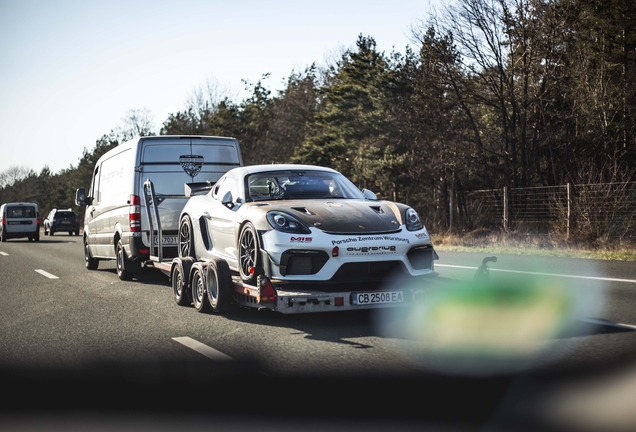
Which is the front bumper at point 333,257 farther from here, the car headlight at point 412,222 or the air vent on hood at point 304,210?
the air vent on hood at point 304,210

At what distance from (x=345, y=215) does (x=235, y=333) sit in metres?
1.71

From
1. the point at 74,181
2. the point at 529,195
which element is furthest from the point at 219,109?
the point at 529,195

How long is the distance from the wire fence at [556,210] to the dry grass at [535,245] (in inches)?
14.7

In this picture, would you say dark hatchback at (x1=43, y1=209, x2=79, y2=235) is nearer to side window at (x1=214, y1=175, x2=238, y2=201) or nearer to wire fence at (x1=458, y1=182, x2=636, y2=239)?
wire fence at (x1=458, y1=182, x2=636, y2=239)

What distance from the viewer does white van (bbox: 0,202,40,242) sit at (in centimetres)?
3856

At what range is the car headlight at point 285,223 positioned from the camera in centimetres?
750

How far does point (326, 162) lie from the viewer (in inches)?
1734

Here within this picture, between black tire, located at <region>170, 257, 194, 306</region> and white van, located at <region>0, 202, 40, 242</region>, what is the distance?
31368 millimetres

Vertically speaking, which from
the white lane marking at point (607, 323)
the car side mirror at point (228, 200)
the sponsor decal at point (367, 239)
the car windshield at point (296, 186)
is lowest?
the white lane marking at point (607, 323)

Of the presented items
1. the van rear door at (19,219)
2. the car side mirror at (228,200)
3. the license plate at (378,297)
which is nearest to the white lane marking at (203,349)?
the license plate at (378,297)

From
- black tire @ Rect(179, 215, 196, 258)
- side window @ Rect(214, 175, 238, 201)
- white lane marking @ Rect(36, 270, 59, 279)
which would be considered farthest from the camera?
white lane marking @ Rect(36, 270, 59, 279)

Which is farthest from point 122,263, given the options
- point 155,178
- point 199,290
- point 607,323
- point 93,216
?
point 607,323

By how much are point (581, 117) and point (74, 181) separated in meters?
81.2

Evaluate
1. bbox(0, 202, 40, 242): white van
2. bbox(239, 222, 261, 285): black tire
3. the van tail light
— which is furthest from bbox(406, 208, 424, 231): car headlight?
bbox(0, 202, 40, 242): white van
